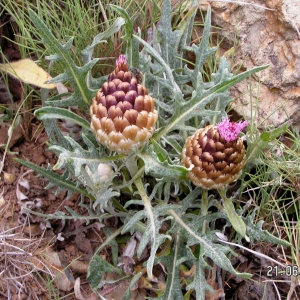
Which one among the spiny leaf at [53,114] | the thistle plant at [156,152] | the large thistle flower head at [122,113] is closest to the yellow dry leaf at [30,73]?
the thistle plant at [156,152]

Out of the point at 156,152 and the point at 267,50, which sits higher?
the point at 267,50

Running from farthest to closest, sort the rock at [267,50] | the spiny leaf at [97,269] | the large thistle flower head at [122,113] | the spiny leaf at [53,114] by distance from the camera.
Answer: the rock at [267,50]
the spiny leaf at [97,269]
the spiny leaf at [53,114]
the large thistle flower head at [122,113]

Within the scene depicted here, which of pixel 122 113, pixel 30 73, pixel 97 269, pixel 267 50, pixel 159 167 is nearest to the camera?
pixel 122 113

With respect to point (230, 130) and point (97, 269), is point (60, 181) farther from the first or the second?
point (230, 130)

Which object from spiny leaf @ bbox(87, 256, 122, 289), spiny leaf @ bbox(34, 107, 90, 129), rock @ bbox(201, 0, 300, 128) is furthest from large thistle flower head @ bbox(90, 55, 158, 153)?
rock @ bbox(201, 0, 300, 128)

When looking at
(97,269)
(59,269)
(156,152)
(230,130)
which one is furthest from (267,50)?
(59,269)

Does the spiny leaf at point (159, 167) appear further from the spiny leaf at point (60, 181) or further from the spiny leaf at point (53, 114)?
the spiny leaf at point (60, 181)

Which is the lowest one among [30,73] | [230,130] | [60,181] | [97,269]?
[97,269]

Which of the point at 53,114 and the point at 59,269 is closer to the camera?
the point at 53,114
